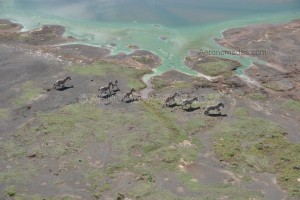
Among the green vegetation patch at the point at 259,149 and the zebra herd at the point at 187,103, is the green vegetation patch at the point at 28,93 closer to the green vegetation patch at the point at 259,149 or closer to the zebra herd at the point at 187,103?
the zebra herd at the point at 187,103

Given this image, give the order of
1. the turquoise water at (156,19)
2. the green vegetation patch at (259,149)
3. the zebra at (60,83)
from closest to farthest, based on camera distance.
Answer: the green vegetation patch at (259,149) < the zebra at (60,83) < the turquoise water at (156,19)

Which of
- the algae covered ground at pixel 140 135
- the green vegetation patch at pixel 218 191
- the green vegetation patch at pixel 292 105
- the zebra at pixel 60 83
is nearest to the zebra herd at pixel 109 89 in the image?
the zebra at pixel 60 83

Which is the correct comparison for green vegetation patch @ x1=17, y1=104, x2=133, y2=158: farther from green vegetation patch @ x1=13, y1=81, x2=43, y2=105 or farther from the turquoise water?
the turquoise water

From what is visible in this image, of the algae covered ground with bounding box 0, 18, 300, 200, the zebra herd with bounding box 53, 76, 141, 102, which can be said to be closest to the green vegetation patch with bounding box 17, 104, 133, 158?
the algae covered ground with bounding box 0, 18, 300, 200

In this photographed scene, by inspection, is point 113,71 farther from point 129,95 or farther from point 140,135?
point 140,135

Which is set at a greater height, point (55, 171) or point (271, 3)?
point (271, 3)

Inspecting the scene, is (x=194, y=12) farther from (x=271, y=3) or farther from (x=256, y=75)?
(x=256, y=75)

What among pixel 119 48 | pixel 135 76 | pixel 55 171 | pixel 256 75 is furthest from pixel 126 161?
pixel 119 48
